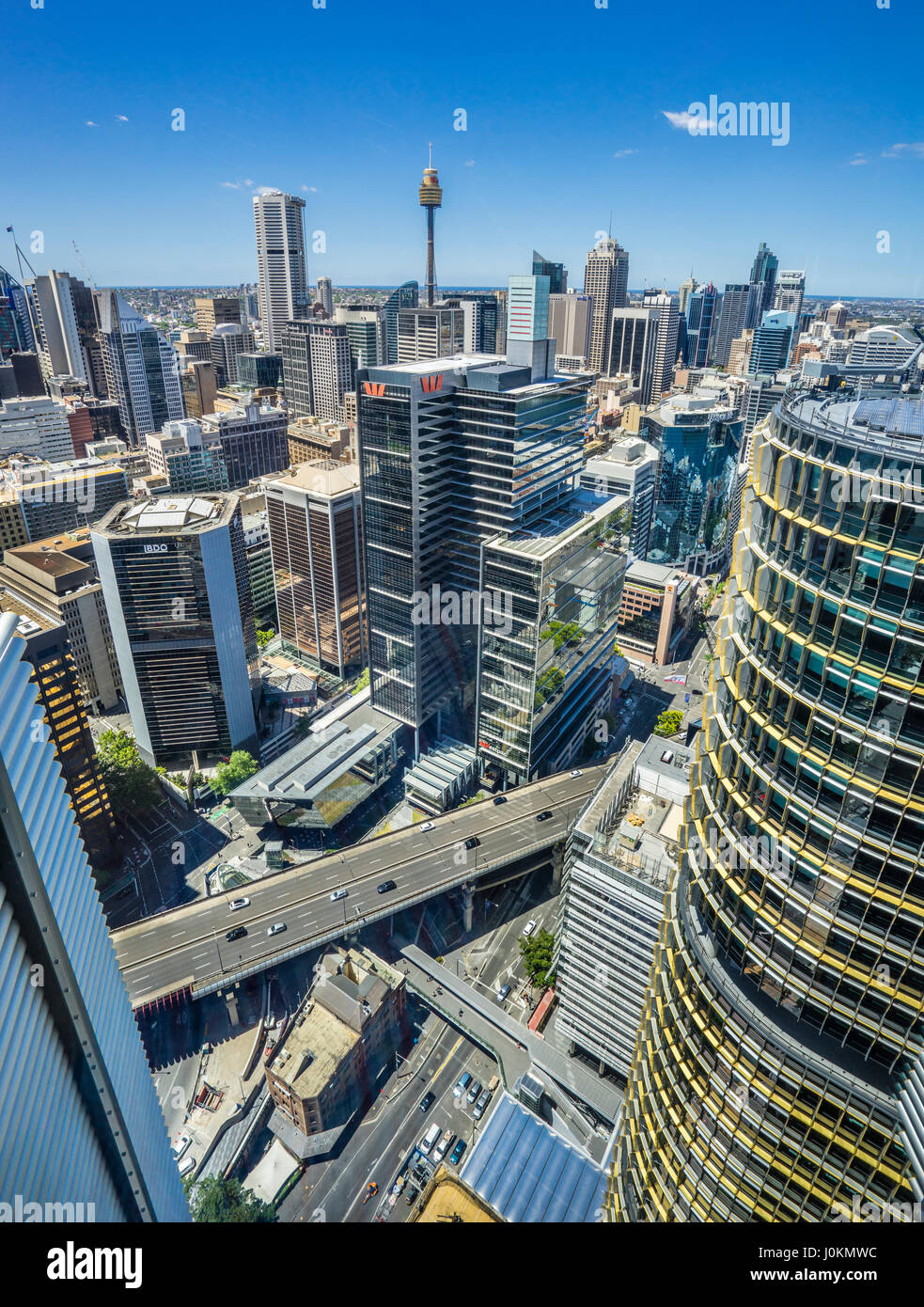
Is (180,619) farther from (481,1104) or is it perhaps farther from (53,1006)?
(53,1006)

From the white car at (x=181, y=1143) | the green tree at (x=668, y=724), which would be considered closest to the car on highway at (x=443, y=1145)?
the white car at (x=181, y=1143)

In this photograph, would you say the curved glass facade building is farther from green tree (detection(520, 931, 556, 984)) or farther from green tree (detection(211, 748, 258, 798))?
green tree (detection(211, 748, 258, 798))

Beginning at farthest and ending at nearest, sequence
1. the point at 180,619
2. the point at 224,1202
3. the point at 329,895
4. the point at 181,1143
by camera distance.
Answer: the point at 180,619
the point at 329,895
the point at 181,1143
the point at 224,1202

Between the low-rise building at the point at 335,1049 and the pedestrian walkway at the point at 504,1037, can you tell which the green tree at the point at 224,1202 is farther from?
the pedestrian walkway at the point at 504,1037

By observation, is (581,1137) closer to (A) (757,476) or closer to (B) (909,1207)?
(B) (909,1207)

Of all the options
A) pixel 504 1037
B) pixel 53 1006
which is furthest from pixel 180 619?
pixel 53 1006
